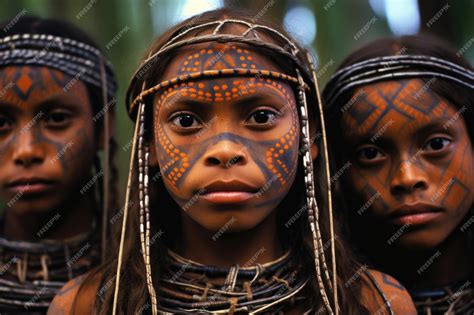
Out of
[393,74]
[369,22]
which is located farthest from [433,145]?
[369,22]

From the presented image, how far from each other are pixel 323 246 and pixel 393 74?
2.55 feet

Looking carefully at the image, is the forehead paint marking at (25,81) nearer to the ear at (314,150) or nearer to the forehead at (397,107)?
the ear at (314,150)

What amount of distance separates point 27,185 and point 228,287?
3.54 feet

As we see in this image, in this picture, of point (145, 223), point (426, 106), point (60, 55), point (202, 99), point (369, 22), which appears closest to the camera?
point (202, 99)

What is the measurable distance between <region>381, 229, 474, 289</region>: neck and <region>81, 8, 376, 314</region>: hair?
1.34 feet

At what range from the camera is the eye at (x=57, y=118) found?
2.78 m

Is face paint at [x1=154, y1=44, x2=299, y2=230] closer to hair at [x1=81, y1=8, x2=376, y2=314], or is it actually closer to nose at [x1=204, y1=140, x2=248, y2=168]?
nose at [x1=204, y1=140, x2=248, y2=168]

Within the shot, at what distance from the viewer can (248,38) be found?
7.34 feet

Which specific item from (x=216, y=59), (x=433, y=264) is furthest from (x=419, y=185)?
(x=216, y=59)

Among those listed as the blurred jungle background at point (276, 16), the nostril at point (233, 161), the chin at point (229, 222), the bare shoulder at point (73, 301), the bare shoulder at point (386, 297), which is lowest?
the bare shoulder at point (386, 297)

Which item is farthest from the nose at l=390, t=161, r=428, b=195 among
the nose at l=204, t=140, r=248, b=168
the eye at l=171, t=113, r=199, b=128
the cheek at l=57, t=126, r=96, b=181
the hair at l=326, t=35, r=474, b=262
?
the cheek at l=57, t=126, r=96, b=181

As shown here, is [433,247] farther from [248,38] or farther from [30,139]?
[30,139]

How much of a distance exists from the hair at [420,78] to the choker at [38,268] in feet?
3.87

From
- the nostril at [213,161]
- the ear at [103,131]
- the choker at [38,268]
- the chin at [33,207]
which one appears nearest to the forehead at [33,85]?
the ear at [103,131]
